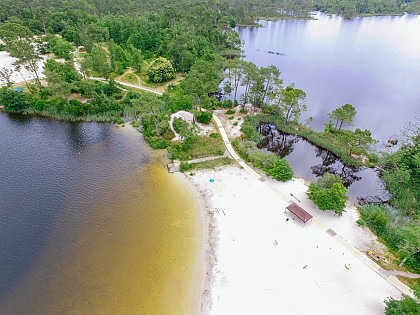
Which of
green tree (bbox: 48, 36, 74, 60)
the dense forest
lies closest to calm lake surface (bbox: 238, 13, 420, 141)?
the dense forest

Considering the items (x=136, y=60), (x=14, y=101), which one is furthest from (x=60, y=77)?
(x=136, y=60)

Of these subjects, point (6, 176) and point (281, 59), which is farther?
point (281, 59)

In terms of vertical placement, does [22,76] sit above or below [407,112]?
above

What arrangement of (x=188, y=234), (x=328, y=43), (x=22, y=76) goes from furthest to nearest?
(x=328, y=43) → (x=22, y=76) → (x=188, y=234)

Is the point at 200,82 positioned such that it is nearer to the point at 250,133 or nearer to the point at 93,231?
the point at 250,133

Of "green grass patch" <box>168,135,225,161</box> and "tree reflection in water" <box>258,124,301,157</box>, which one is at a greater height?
"green grass patch" <box>168,135,225,161</box>

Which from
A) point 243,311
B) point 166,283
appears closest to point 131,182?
point 166,283

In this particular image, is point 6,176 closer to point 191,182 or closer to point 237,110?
point 191,182

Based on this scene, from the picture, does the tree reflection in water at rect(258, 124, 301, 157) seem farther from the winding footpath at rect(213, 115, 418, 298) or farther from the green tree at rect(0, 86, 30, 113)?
the green tree at rect(0, 86, 30, 113)
